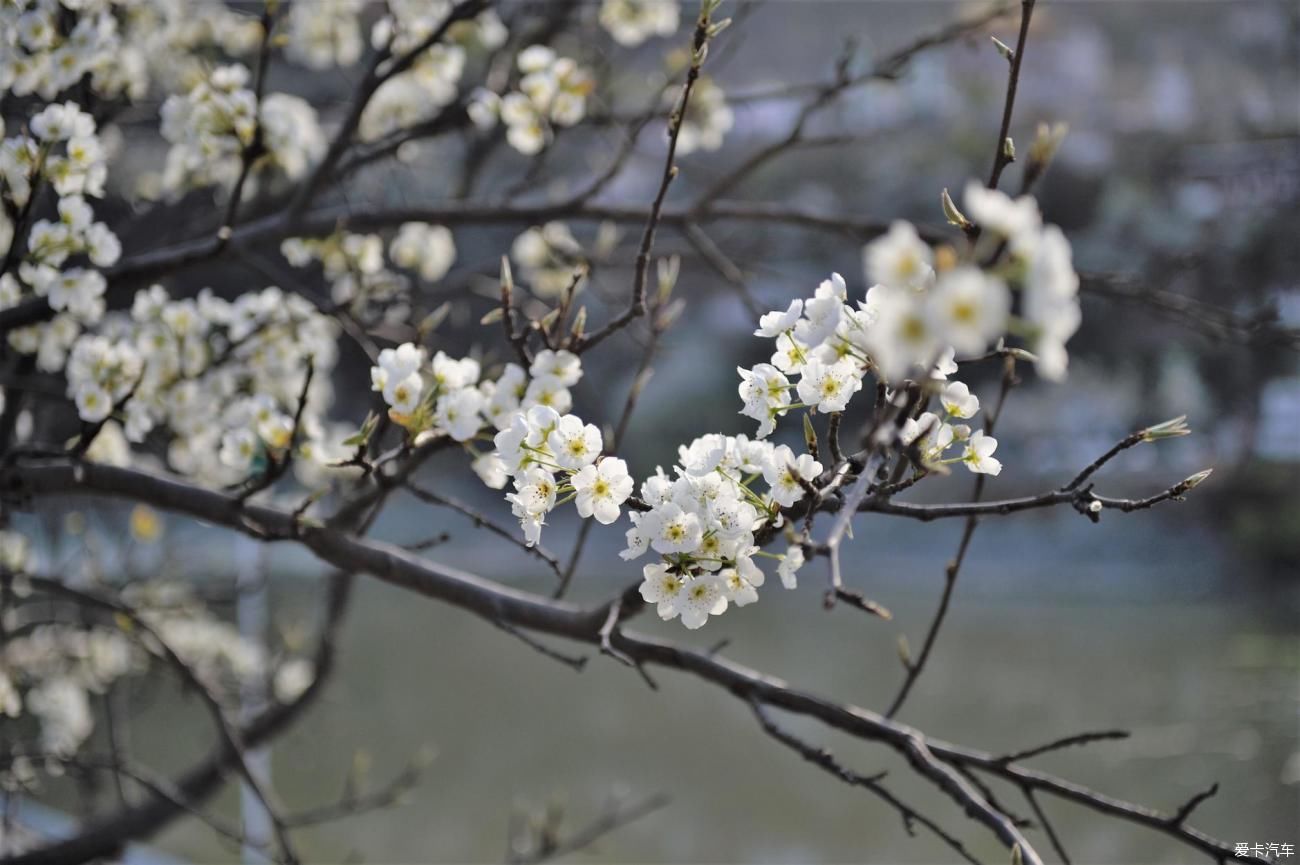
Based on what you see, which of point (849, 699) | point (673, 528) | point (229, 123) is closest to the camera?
point (673, 528)

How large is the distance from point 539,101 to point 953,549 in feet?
Answer: 14.3

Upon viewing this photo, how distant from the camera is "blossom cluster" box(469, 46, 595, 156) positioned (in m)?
1.16

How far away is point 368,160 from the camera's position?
43.6 inches

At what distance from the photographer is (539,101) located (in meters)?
1.18

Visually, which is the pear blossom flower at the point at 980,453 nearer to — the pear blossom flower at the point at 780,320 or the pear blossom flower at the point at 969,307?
the pear blossom flower at the point at 780,320

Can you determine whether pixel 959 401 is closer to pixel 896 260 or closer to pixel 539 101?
pixel 896 260

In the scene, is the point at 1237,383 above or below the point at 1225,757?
above

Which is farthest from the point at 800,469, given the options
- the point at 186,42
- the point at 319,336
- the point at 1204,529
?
the point at 1204,529

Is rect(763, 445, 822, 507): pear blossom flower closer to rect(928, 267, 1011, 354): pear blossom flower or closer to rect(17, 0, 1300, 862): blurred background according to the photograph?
rect(928, 267, 1011, 354): pear blossom flower

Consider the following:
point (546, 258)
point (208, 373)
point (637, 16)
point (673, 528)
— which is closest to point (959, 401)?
point (673, 528)

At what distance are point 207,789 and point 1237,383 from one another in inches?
185

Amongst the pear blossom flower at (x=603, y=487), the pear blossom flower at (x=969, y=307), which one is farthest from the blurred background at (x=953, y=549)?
the pear blossom flower at (x=969, y=307)

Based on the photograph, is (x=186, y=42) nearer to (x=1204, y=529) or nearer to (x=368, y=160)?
(x=368, y=160)

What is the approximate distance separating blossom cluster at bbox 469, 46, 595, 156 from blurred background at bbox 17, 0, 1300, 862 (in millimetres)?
182
